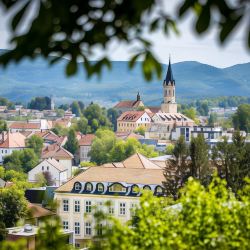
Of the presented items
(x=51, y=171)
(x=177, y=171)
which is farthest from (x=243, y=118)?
(x=177, y=171)

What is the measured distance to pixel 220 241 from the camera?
6809 millimetres

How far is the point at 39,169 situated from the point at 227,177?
115 feet

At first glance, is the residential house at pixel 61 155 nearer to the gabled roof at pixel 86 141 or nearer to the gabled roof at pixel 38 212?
the gabled roof at pixel 86 141

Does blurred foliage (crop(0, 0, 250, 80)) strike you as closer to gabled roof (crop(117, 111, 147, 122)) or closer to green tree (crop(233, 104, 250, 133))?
green tree (crop(233, 104, 250, 133))

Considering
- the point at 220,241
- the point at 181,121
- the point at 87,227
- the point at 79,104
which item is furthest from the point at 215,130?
the point at 79,104

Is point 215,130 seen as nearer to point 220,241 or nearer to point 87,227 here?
point 87,227

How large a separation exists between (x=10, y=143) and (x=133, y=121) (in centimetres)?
2940

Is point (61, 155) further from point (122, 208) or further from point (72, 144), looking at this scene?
point (122, 208)

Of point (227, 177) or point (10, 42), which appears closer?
point (10, 42)

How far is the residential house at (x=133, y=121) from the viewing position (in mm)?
115812

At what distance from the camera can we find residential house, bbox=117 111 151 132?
115812 mm

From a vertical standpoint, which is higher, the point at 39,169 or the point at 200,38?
the point at 200,38

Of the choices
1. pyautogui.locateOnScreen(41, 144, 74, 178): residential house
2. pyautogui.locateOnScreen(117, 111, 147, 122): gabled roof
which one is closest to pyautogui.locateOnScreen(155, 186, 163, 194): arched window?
pyautogui.locateOnScreen(41, 144, 74, 178): residential house

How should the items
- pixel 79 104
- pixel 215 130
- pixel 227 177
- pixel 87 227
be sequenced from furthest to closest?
pixel 79 104
pixel 215 130
pixel 87 227
pixel 227 177
